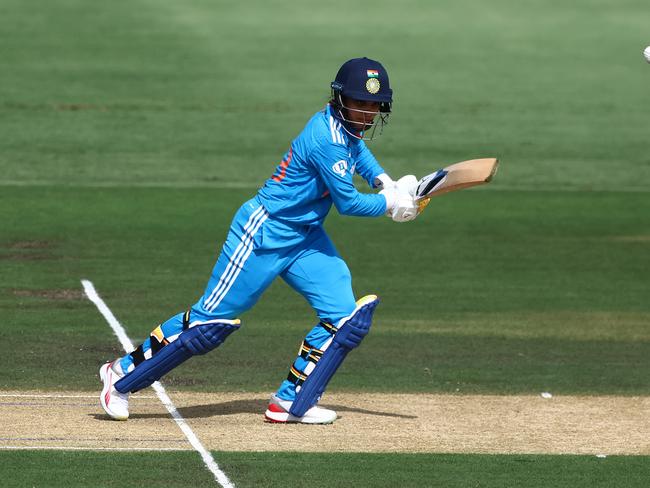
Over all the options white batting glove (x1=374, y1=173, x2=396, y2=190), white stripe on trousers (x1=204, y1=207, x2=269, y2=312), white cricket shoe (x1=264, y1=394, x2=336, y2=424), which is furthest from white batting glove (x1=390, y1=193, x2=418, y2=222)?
white cricket shoe (x1=264, y1=394, x2=336, y2=424)

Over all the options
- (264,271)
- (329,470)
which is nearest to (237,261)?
(264,271)

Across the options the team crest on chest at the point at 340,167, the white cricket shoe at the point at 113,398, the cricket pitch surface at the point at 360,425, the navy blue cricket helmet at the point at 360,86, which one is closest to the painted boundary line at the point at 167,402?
the cricket pitch surface at the point at 360,425

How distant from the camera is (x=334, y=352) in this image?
9.23 m

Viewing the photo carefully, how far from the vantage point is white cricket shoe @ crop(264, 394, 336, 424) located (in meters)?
9.31

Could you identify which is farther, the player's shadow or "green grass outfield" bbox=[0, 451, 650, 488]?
the player's shadow

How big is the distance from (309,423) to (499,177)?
15.1 metres

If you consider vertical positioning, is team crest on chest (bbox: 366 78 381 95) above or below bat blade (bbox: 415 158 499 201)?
above

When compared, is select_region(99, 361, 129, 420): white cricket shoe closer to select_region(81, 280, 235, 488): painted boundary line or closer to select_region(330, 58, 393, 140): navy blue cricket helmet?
select_region(81, 280, 235, 488): painted boundary line

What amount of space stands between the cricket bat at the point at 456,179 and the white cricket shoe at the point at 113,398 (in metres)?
2.19

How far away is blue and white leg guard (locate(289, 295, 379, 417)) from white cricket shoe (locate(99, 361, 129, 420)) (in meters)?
1.04

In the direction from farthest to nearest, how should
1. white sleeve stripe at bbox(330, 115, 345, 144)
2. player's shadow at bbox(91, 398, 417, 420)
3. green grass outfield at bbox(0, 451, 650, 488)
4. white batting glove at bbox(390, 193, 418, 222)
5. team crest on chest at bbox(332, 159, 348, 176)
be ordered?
player's shadow at bbox(91, 398, 417, 420)
white batting glove at bbox(390, 193, 418, 222)
white sleeve stripe at bbox(330, 115, 345, 144)
team crest on chest at bbox(332, 159, 348, 176)
green grass outfield at bbox(0, 451, 650, 488)

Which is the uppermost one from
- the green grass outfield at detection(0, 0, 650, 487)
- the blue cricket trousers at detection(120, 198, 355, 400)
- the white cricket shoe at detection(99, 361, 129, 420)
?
the blue cricket trousers at detection(120, 198, 355, 400)

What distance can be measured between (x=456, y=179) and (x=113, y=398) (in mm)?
2536

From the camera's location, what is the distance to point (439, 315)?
1352cm
